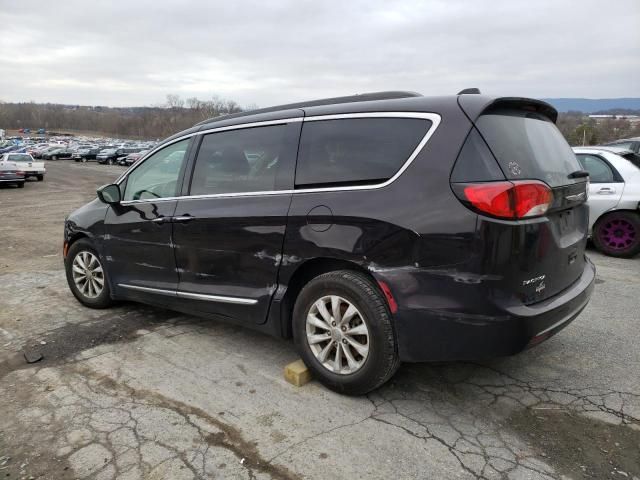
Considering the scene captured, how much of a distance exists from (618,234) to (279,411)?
6.49 metres

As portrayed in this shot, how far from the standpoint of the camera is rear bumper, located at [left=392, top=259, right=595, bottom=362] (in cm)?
266

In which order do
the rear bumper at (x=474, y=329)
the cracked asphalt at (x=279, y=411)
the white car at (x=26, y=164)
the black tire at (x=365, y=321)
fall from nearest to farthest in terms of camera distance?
the cracked asphalt at (x=279, y=411) < the rear bumper at (x=474, y=329) < the black tire at (x=365, y=321) < the white car at (x=26, y=164)

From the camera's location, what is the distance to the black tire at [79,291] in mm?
4879

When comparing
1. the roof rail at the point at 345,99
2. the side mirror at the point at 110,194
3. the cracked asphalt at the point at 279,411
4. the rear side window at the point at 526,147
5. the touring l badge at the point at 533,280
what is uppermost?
the roof rail at the point at 345,99

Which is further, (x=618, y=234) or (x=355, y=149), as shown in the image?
(x=618, y=234)

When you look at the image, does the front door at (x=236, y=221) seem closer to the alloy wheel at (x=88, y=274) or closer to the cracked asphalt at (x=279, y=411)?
the cracked asphalt at (x=279, y=411)

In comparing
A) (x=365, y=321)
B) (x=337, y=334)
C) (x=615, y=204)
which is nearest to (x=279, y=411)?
(x=337, y=334)

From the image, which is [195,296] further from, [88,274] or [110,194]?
[88,274]

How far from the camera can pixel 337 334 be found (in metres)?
3.15

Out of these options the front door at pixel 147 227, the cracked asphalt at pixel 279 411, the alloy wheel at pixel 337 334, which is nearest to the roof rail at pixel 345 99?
the front door at pixel 147 227

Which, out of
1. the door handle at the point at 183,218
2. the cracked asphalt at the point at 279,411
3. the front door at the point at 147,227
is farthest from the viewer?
the front door at the point at 147,227

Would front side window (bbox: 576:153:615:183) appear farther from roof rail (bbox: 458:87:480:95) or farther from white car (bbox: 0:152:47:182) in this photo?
white car (bbox: 0:152:47:182)

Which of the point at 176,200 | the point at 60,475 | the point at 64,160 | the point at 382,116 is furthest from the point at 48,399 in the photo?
the point at 64,160

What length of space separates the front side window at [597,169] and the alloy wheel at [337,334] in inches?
245
